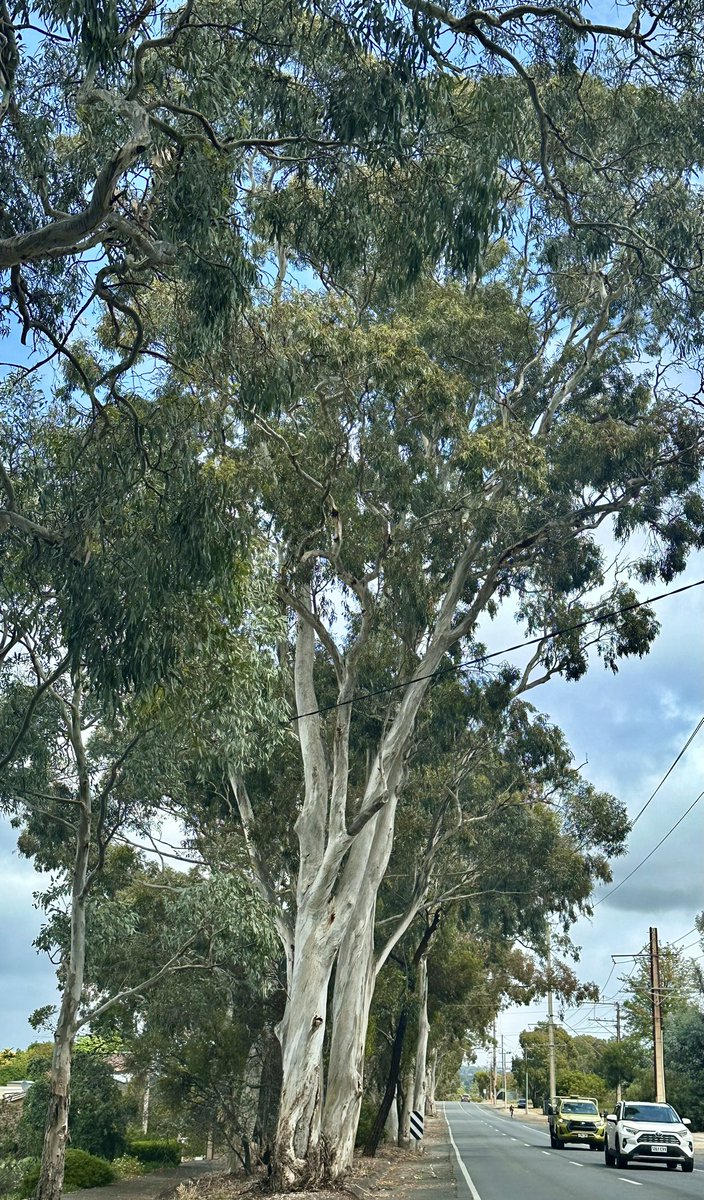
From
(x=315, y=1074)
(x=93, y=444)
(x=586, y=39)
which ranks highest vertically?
(x=586, y=39)

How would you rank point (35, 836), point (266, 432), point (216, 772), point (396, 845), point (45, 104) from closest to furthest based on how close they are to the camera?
point (45, 104)
point (266, 432)
point (216, 772)
point (35, 836)
point (396, 845)

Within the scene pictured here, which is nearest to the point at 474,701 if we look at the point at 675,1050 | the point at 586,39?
the point at 586,39

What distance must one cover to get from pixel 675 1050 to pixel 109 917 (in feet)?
127

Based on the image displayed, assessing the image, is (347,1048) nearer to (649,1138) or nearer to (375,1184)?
(375,1184)

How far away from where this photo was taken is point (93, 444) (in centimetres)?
1220

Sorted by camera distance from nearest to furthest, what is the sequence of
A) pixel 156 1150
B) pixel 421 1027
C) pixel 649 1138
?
pixel 649 1138
pixel 156 1150
pixel 421 1027

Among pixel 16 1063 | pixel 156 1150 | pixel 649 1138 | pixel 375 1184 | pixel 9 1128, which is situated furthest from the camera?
pixel 16 1063

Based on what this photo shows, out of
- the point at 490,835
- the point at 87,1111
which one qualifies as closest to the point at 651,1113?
the point at 490,835

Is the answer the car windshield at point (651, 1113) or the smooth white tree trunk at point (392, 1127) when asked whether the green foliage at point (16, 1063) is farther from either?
the car windshield at point (651, 1113)

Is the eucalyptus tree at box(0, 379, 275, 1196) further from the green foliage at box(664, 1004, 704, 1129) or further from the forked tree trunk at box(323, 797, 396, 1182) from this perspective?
the green foliage at box(664, 1004, 704, 1129)

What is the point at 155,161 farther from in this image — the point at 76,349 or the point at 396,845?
the point at 396,845

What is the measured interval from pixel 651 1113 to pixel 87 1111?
14.0 metres

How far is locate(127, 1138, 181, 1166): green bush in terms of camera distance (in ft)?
119

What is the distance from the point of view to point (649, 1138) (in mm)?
24625
